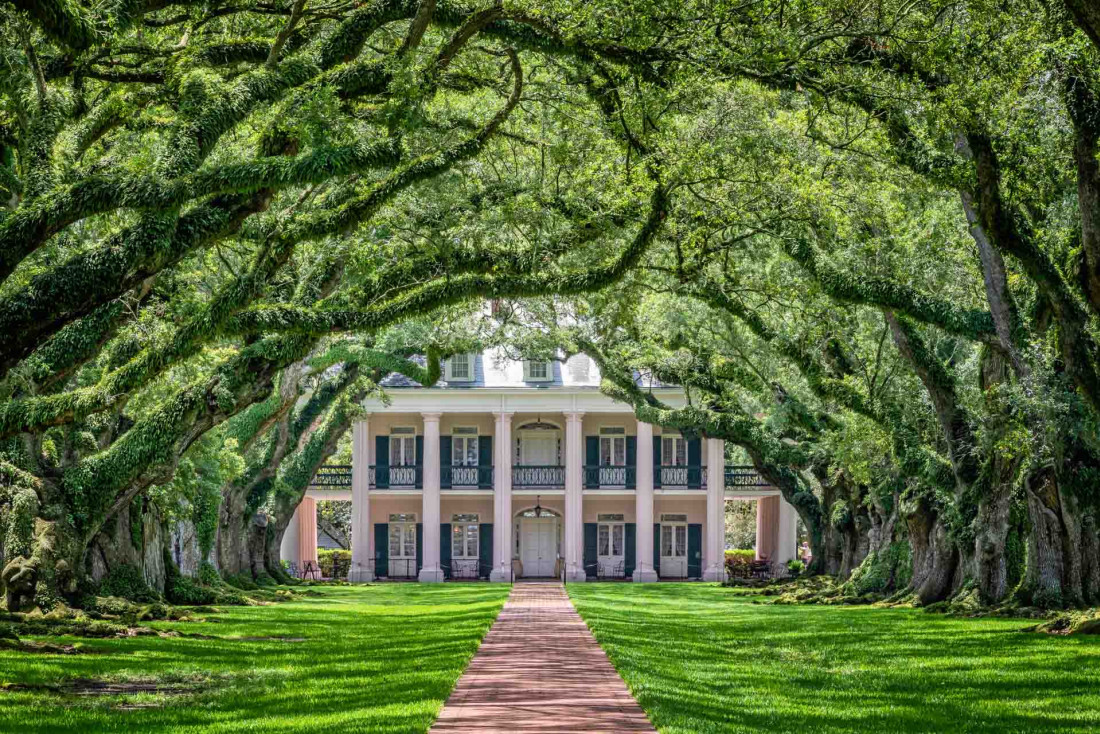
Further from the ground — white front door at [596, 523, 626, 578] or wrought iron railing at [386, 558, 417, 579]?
white front door at [596, 523, 626, 578]

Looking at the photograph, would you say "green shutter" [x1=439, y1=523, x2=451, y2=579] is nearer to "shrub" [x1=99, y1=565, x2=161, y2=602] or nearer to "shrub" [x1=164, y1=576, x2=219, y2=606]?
"shrub" [x1=164, y1=576, x2=219, y2=606]

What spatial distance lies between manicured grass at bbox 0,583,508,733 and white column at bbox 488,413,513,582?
21683 millimetres

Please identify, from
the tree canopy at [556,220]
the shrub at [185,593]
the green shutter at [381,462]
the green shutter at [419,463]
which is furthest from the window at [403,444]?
the shrub at [185,593]

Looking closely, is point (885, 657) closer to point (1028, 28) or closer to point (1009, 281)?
point (1009, 281)

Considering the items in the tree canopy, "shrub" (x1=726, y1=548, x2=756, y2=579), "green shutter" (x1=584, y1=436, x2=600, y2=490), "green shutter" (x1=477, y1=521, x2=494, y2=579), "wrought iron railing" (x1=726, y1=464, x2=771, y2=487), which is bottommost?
"shrub" (x1=726, y1=548, x2=756, y2=579)

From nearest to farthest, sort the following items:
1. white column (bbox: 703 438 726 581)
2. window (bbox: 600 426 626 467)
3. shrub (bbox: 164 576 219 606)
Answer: shrub (bbox: 164 576 219 606)
white column (bbox: 703 438 726 581)
window (bbox: 600 426 626 467)

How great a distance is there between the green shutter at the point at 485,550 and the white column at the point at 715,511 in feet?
23.7

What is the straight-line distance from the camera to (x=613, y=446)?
47344 mm

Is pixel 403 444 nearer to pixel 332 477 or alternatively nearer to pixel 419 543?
pixel 419 543

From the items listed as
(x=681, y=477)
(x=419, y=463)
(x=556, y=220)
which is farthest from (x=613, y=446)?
(x=556, y=220)

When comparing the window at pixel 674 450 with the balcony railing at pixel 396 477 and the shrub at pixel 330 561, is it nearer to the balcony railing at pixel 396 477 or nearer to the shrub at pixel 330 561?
the balcony railing at pixel 396 477

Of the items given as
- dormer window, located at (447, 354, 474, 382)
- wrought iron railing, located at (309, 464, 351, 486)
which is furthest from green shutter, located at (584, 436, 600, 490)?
wrought iron railing, located at (309, 464, 351, 486)

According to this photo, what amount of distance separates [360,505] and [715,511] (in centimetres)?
1173

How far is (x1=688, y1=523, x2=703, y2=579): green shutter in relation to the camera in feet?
156
